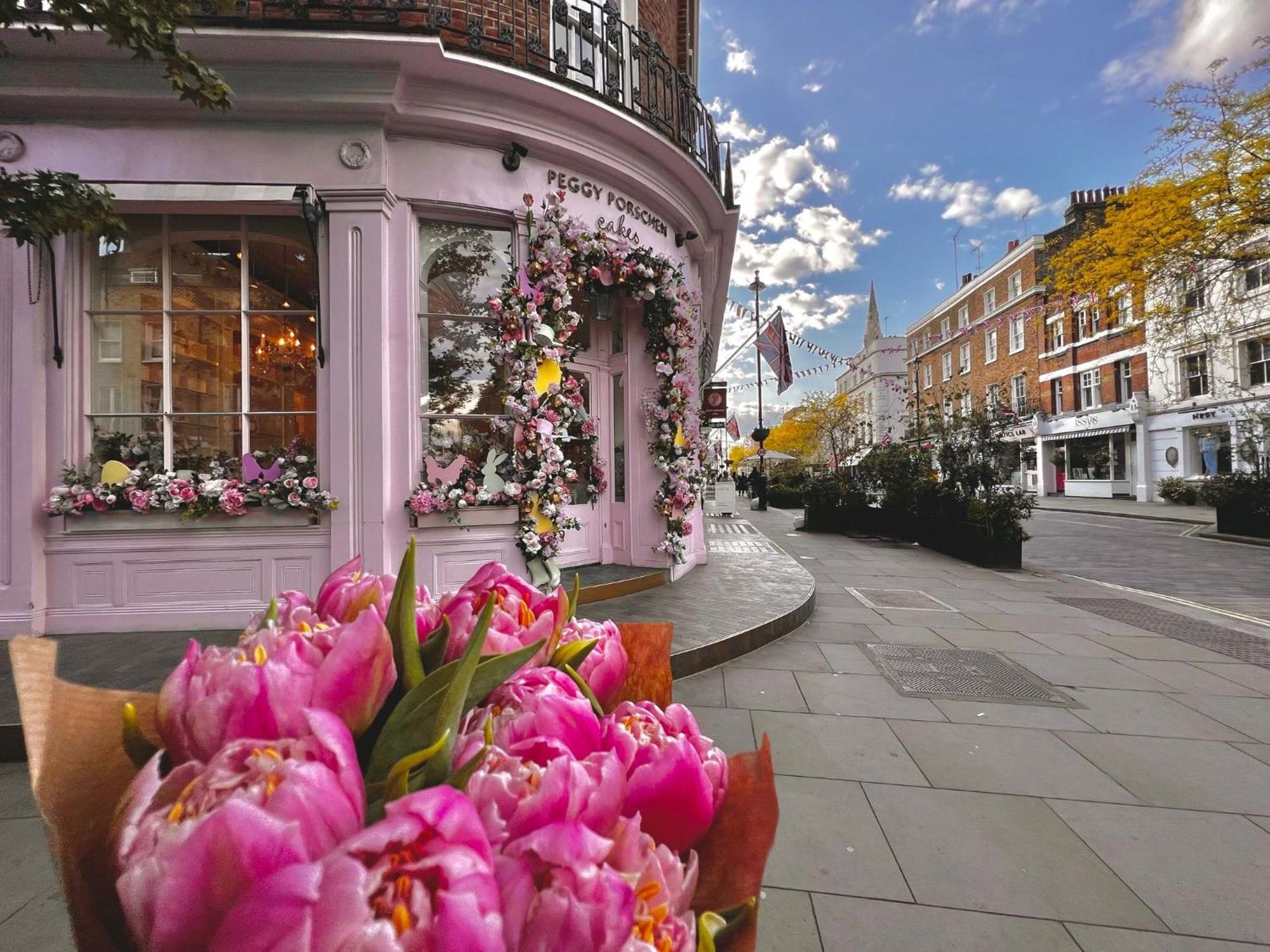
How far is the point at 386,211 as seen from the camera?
16.1ft

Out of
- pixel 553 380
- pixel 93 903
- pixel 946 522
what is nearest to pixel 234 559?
pixel 553 380

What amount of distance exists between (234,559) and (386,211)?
328 cm

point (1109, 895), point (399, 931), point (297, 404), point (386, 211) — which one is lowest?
point (1109, 895)

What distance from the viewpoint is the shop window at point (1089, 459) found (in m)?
26.5

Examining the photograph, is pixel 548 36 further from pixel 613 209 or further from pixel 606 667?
pixel 606 667

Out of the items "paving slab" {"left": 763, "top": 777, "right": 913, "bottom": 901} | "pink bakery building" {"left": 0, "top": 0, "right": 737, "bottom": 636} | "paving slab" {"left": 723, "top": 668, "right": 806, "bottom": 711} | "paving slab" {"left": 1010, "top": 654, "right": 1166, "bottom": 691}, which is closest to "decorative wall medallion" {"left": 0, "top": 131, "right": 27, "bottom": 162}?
"pink bakery building" {"left": 0, "top": 0, "right": 737, "bottom": 636}

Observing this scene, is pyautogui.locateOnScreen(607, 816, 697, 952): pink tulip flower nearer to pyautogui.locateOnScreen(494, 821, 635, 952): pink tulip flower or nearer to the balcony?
Answer: pyautogui.locateOnScreen(494, 821, 635, 952): pink tulip flower

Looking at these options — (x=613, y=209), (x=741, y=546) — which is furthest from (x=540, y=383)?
(x=741, y=546)

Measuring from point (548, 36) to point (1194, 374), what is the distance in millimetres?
27502

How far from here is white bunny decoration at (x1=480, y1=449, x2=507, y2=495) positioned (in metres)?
5.15

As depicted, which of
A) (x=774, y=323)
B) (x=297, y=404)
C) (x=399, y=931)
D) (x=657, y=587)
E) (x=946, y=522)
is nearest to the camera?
(x=399, y=931)

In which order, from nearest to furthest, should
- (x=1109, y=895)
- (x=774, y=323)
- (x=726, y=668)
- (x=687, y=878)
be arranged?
(x=687, y=878)
(x=1109, y=895)
(x=726, y=668)
(x=774, y=323)

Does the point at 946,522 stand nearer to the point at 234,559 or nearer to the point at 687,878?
the point at 234,559

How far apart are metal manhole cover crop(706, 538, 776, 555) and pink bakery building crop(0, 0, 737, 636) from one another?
4.76 metres
